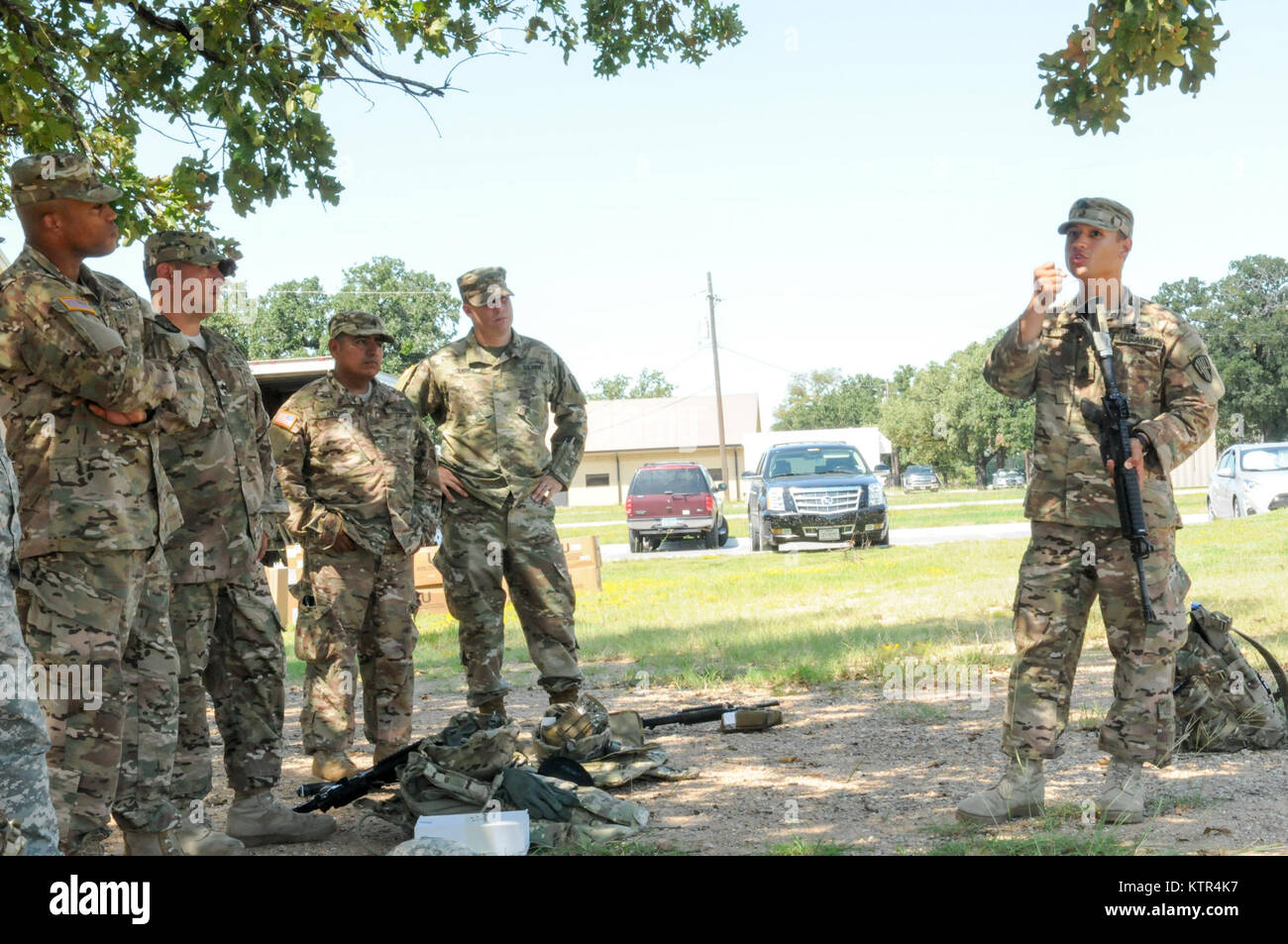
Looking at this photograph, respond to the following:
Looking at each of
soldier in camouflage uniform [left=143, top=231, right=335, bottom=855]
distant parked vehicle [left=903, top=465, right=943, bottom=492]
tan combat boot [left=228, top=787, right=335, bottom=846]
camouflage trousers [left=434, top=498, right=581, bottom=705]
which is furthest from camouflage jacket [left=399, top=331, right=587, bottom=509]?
distant parked vehicle [left=903, top=465, right=943, bottom=492]

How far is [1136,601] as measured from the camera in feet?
15.7

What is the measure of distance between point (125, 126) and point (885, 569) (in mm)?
10675

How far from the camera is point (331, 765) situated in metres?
6.16

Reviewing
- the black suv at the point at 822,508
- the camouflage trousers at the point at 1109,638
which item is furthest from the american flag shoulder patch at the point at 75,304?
the black suv at the point at 822,508

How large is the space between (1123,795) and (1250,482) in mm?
19803

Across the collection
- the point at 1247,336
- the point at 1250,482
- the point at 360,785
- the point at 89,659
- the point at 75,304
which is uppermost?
the point at 1247,336

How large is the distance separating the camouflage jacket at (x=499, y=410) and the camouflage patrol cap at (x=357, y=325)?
1.59 ft

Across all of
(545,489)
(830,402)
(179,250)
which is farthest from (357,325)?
(830,402)

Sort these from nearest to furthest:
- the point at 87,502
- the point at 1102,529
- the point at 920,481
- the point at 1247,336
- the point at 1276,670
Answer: the point at 87,502, the point at 1102,529, the point at 1276,670, the point at 920,481, the point at 1247,336

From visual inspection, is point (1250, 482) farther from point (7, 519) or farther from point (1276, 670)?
point (7, 519)

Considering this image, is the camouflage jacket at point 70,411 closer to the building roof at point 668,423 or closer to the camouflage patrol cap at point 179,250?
the camouflage patrol cap at point 179,250

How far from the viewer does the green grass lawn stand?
9125mm
